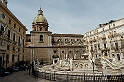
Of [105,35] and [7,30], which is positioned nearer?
[7,30]

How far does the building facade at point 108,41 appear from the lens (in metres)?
28.3

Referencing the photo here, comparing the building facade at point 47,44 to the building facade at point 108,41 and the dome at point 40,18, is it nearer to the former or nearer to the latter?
the dome at point 40,18

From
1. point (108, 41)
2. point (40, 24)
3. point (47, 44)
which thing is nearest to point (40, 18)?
point (40, 24)

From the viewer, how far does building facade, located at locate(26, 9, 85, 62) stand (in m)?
36.6

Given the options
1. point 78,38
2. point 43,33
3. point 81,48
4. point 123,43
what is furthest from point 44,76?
point 78,38

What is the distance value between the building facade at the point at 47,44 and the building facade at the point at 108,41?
480 centimetres

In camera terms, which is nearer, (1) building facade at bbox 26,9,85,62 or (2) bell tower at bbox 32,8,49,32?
(1) building facade at bbox 26,9,85,62

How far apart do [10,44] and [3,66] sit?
464 centimetres

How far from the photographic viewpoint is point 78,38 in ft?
141

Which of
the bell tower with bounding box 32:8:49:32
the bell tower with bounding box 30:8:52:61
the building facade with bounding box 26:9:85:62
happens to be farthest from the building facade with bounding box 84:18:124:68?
the bell tower with bounding box 32:8:49:32

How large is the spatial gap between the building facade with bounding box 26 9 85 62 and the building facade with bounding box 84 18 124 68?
4.80 meters

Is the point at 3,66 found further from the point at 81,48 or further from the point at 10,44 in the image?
the point at 81,48

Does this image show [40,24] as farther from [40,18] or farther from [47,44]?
[47,44]

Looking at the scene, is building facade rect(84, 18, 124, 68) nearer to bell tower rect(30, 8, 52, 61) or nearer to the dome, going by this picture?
bell tower rect(30, 8, 52, 61)
